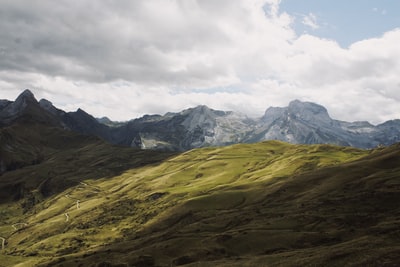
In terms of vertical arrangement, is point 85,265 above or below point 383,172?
below

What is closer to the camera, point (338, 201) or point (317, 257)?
point (317, 257)

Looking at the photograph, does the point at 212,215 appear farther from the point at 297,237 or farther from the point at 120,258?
the point at 297,237

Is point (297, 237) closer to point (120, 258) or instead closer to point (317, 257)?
point (317, 257)

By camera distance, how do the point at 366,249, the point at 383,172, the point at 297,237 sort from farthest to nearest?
the point at 383,172 → the point at 297,237 → the point at 366,249

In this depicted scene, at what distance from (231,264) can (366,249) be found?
1258 inches

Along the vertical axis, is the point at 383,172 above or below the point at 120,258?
above

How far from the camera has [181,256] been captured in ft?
401

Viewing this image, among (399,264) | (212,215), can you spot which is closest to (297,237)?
(399,264)

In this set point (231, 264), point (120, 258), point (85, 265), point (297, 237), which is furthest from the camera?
point (85, 265)

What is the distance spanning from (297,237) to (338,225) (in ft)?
61.9

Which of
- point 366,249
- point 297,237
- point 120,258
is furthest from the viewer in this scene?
point 120,258

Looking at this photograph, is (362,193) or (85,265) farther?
(362,193)

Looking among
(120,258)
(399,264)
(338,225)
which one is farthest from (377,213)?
(120,258)

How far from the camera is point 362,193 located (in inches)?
6427
